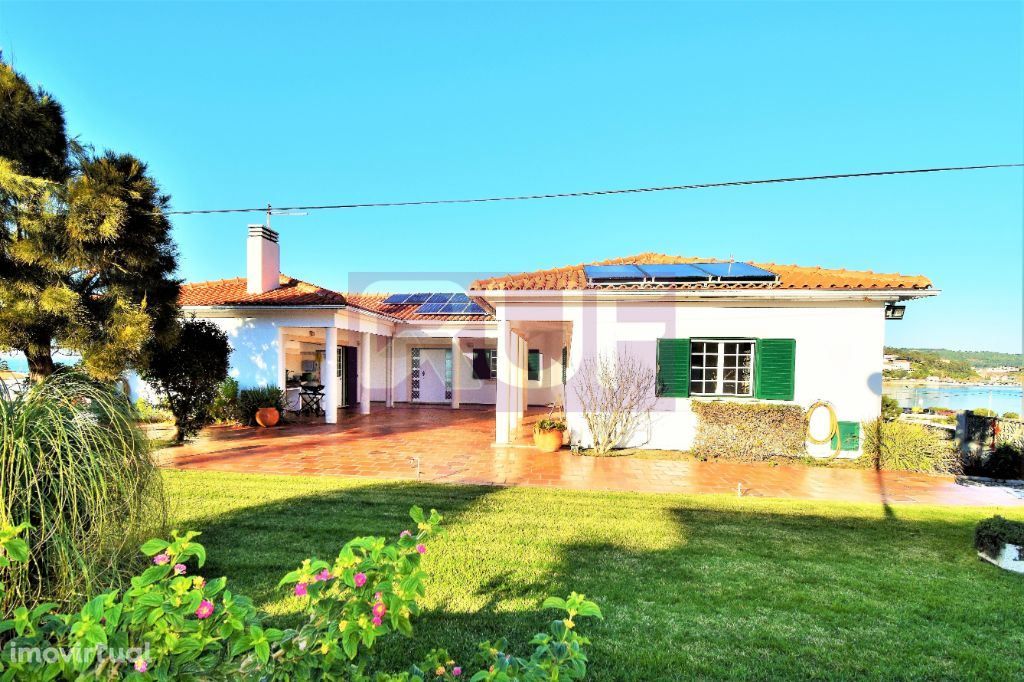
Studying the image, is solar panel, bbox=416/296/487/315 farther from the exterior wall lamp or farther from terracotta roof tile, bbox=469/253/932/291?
the exterior wall lamp

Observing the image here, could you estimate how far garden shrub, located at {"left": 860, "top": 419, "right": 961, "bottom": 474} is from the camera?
8.69m

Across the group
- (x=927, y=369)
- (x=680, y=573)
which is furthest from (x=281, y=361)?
(x=927, y=369)

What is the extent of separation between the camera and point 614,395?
32.5ft

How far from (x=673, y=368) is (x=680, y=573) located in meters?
6.32

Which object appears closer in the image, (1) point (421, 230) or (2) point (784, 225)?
(2) point (784, 225)

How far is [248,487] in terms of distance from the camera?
22.2ft

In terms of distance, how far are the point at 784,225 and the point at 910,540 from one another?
11479 mm

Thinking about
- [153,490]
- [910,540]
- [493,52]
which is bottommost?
[910,540]

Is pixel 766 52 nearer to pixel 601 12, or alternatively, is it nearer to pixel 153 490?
pixel 601 12

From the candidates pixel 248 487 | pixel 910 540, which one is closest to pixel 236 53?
pixel 248 487

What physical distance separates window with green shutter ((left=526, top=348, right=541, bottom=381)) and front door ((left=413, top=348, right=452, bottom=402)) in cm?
371

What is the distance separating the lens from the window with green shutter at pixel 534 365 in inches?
736

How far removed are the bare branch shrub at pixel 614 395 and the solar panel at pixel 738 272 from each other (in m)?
2.74

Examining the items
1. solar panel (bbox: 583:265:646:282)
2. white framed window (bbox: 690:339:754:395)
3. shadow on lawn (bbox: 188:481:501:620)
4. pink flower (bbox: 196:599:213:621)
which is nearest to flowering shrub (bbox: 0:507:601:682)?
pink flower (bbox: 196:599:213:621)
